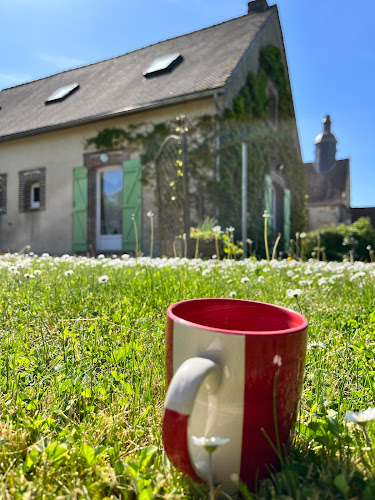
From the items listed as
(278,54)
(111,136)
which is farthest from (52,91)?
(278,54)

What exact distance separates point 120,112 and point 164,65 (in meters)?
2.52

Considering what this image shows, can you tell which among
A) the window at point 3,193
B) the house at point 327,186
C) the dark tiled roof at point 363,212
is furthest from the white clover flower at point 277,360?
the dark tiled roof at point 363,212

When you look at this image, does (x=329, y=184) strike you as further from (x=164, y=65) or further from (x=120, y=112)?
(x=120, y=112)

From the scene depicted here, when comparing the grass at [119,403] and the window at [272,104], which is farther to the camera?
the window at [272,104]

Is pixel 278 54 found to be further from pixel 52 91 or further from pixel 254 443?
pixel 254 443

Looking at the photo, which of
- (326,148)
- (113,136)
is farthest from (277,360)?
(326,148)

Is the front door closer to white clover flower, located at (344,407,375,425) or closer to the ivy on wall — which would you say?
the ivy on wall

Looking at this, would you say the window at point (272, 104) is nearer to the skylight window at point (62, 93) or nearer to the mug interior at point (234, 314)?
the skylight window at point (62, 93)

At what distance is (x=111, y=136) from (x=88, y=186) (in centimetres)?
153

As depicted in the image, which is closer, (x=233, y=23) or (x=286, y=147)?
(x=233, y=23)

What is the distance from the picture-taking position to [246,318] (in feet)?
3.42

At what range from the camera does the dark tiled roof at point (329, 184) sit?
23.4 meters

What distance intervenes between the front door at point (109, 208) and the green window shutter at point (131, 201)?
71cm

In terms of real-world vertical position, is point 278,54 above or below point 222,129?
above
